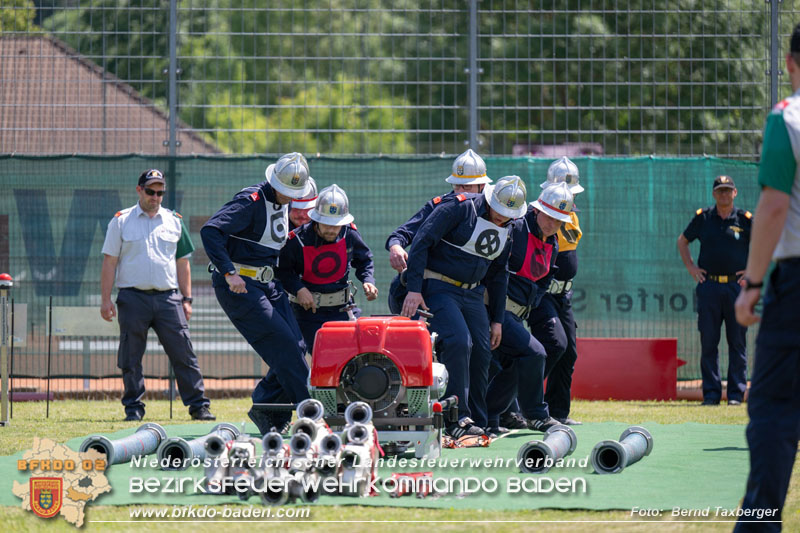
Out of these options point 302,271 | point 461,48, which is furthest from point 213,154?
point 302,271

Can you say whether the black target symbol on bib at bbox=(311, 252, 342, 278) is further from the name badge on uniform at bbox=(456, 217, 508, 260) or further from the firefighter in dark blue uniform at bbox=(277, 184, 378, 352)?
the name badge on uniform at bbox=(456, 217, 508, 260)

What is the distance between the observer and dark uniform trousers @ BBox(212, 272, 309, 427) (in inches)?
338

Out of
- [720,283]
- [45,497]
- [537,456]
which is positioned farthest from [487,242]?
[720,283]

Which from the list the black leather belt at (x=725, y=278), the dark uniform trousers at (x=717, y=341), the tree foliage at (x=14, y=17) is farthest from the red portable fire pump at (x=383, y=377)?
the tree foliage at (x=14, y=17)

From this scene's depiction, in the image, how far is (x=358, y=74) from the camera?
41.1ft

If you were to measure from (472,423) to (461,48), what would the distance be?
17.4 feet

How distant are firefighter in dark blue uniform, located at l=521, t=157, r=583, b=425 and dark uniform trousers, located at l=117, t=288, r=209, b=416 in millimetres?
3069

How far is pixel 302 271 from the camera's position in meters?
9.27

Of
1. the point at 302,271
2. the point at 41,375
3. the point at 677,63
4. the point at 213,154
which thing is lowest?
the point at 41,375

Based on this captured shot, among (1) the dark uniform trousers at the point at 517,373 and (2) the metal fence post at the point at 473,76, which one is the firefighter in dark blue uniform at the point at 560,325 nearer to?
(1) the dark uniform trousers at the point at 517,373

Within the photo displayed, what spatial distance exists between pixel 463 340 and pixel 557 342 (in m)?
1.73

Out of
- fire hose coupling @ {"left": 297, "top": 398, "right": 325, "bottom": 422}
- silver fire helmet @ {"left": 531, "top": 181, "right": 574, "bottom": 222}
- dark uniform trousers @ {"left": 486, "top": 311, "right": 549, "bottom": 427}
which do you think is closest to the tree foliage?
silver fire helmet @ {"left": 531, "top": 181, "right": 574, "bottom": 222}

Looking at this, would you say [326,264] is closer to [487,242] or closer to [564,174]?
[487,242]

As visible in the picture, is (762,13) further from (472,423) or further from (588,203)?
(472,423)
